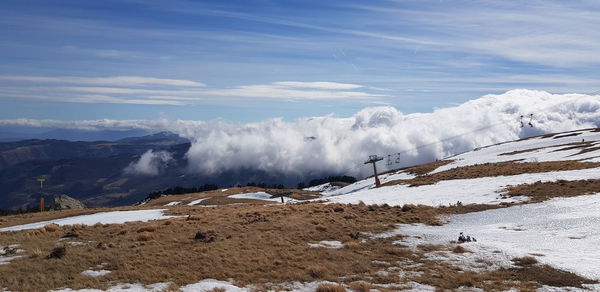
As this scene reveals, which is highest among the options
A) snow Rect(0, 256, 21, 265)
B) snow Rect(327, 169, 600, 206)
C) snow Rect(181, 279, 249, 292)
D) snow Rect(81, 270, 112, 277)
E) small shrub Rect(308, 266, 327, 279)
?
snow Rect(0, 256, 21, 265)

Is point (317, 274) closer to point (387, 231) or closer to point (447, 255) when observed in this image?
point (447, 255)

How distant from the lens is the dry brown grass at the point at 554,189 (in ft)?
110

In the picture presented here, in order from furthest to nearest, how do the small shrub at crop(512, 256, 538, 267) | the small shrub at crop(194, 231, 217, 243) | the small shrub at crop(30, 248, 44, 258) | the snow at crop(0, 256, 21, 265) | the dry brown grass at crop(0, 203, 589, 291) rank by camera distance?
the small shrub at crop(194, 231, 217, 243) → the small shrub at crop(30, 248, 44, 258) → the snow at crop(0, 256, 21, 265) → the small shrub at crop(512, 256, 538, 267) → the dry brown grass at crop(0, 203, 589, 291)

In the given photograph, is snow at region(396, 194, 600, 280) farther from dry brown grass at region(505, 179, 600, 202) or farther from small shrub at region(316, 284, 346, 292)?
small shrub at region(316, 284, 346, 292)

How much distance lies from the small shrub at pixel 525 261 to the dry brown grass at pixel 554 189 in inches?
725

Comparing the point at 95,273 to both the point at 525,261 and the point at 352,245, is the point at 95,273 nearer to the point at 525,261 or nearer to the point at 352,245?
the point at 352,245

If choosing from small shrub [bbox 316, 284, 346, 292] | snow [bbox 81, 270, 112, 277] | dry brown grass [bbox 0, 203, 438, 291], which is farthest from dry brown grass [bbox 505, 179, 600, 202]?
snow [bbox 81, 270, 112, 277]

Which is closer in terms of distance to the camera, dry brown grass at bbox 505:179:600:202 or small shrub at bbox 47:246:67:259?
small shrub at bbox 47:246:67:259

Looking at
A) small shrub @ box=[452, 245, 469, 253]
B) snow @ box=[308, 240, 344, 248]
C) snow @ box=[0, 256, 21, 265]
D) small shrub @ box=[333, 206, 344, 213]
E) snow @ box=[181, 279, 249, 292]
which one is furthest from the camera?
small shrub @ box=[333, 206, 344, 213]

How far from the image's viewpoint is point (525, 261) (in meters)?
17.7

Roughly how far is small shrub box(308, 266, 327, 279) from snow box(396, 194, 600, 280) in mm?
8822

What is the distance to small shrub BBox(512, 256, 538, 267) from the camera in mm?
17469

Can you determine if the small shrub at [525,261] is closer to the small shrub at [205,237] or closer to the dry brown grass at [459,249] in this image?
the dry brown grass at [459,249]

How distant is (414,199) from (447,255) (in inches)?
972
